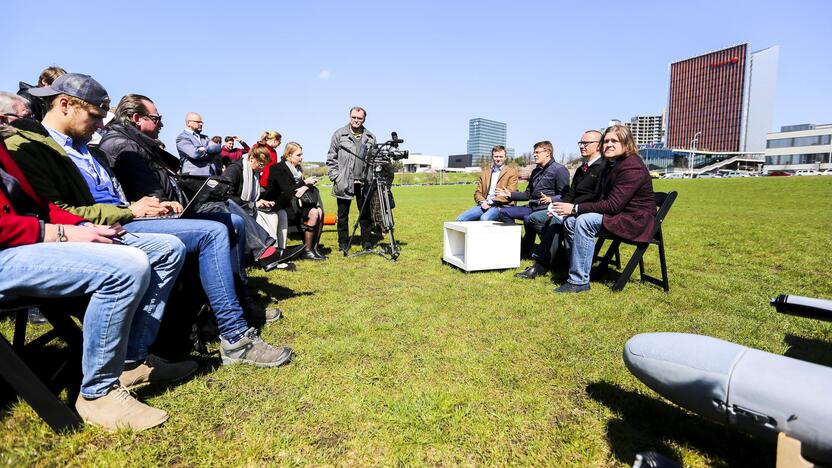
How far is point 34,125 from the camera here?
2355 mm

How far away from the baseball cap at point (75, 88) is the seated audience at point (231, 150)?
6558mm

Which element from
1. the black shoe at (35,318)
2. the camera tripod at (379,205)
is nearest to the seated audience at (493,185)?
the camera tripod at (379,205)

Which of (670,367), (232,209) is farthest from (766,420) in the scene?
(232,209)

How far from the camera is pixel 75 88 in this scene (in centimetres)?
238

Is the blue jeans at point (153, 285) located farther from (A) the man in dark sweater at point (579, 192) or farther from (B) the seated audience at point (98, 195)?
(A) the man in dark sweater at point (579, 192)

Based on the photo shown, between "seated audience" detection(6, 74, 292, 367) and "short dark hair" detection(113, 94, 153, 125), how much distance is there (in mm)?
852

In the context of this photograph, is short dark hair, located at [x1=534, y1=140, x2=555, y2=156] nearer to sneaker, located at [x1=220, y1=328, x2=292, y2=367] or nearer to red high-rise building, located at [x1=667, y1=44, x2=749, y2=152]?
sneaker, located at [x1=220, y1=328, x2=292, y2=367]

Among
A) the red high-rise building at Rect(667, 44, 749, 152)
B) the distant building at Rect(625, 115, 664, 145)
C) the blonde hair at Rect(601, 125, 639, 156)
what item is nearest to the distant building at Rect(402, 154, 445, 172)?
the red high-rise building at Rect(667, 44, 749, 152)

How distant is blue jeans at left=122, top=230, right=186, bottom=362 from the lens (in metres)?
2.47

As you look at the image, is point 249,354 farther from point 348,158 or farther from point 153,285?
point 348,158

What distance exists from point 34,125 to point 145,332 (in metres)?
1.29

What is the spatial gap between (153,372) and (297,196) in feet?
14.4

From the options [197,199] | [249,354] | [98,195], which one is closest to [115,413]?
[249,354]

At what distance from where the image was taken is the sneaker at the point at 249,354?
290cm
